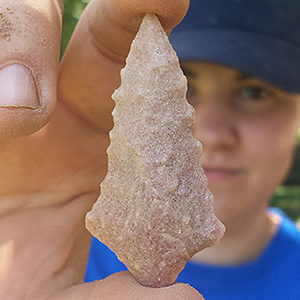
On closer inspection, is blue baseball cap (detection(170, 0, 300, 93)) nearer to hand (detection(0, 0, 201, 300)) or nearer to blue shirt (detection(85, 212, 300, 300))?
hand (detection(0, 0, 201, 300))

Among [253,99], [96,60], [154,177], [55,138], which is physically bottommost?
[253,99]

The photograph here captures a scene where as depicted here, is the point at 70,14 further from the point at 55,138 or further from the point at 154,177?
the point at 154,177

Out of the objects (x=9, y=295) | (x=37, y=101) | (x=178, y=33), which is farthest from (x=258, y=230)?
(x=37, y=101)

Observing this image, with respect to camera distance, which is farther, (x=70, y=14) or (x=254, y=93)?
(x=70, y=14)

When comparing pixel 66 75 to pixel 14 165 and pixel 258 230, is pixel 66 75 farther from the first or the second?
pixel 258 230

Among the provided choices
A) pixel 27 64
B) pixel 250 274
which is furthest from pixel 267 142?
pixel 27 64

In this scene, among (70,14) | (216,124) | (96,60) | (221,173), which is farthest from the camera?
(70,14)

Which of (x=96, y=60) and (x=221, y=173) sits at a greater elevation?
(x=96, y=60)
